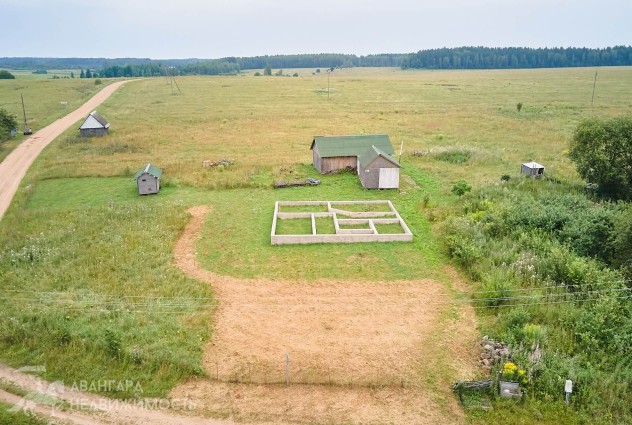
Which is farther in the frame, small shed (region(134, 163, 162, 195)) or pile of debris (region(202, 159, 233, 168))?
pile of debris (region(202, 159, 233, 168))

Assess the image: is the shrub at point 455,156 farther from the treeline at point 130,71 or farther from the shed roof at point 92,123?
the treeline at point 130,71

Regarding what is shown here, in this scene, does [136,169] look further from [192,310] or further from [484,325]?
[484,325]

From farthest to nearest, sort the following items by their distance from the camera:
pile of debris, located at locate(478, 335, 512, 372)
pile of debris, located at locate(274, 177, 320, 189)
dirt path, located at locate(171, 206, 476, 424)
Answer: pile of debris, located at locate(274, 177, 320, 189) → pile of debris, located at locate(478, 335, 512, 372) → dirt path, located at locate(171, 206, 476, 424)

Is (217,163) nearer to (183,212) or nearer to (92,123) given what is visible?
(183,212)

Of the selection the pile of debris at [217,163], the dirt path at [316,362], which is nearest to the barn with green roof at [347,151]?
the pile of debris at [217,163]

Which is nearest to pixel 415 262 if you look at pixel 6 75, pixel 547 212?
pixel 547 212

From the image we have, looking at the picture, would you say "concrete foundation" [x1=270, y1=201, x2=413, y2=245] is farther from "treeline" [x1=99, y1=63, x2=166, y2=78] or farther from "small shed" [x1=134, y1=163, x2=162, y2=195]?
"treeline" [x1=99, y1=63, x2=166, y2=78]

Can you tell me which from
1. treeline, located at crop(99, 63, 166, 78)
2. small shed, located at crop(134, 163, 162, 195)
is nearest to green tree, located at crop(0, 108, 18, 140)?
small shed, located at crop(134, 163, 162, 195)
